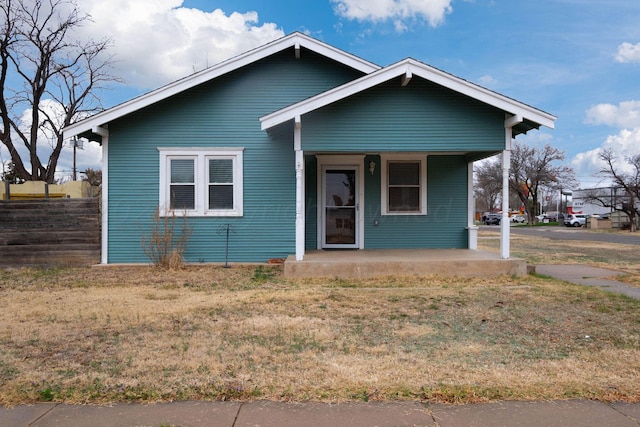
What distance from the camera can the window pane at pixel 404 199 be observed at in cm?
1179

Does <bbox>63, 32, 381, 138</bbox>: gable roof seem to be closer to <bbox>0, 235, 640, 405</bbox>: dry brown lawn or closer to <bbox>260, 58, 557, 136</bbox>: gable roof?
<bbox>260, 58, 557, 136</bbox>: gable roof

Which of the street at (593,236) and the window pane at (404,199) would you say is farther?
the street at (593,236)

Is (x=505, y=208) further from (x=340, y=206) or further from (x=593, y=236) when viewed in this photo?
(x=593, y=236)

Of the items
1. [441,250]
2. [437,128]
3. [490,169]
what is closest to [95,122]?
[437,128]

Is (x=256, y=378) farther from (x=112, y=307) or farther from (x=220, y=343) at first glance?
(x=112, y=307)

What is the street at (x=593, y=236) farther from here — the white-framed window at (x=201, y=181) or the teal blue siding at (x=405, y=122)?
the white-framed window at (x=201, y=181)

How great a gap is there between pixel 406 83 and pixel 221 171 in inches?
186

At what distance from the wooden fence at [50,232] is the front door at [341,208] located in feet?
18.0

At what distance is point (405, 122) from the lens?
9.56m

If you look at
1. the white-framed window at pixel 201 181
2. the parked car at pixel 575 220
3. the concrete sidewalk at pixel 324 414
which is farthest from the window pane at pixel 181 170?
the parked car at pixel 575 220

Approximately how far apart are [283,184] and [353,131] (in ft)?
8.23

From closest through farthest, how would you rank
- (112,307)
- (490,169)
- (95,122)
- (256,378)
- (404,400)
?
(404,400)
(256,378)
(112,307)
(95,122)
(490,169)

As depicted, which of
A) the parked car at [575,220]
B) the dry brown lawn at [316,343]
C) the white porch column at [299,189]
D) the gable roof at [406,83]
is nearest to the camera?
the dry brown lawn at [316,343]

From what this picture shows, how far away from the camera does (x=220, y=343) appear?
15.9 feet
